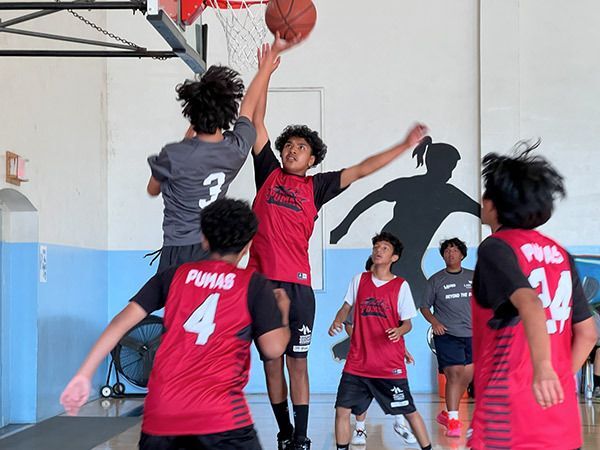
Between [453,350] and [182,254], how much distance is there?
376 centimetres

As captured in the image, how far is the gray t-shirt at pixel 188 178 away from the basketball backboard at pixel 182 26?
104 cm

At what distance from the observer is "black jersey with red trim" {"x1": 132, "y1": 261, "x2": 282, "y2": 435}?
2.97m

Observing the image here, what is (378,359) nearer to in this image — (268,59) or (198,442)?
(268,59)

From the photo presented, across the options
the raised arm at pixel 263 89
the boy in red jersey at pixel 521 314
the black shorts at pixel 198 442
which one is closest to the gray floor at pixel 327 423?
the raised arm at pixel 263 89

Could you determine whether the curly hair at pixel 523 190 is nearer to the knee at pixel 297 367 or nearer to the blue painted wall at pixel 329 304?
the knee at pixel 297 367

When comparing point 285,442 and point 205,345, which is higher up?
point 205,345

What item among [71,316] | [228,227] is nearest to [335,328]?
[228,227]

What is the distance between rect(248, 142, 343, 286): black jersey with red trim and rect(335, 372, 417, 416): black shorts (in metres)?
1.12

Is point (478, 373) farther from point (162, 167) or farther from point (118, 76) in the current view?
point (118, 76)

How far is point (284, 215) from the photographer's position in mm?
5055

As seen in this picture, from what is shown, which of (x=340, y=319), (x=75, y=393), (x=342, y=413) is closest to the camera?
(x=75, y=393)

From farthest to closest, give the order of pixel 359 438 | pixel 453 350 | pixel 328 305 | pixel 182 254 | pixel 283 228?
pixel 328 305 < pixel 453 350 < pixel 359 438 < pixel 283 228 < pixel 182 254

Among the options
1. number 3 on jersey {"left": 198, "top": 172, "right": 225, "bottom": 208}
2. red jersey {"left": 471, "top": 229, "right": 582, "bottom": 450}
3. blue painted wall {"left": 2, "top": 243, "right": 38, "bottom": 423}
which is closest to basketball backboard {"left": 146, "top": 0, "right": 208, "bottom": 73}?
number 3 on jersey {"left": 198, "top": 172, "right": 225, "bottom": 208}

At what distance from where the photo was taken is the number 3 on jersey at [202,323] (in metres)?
3.01
